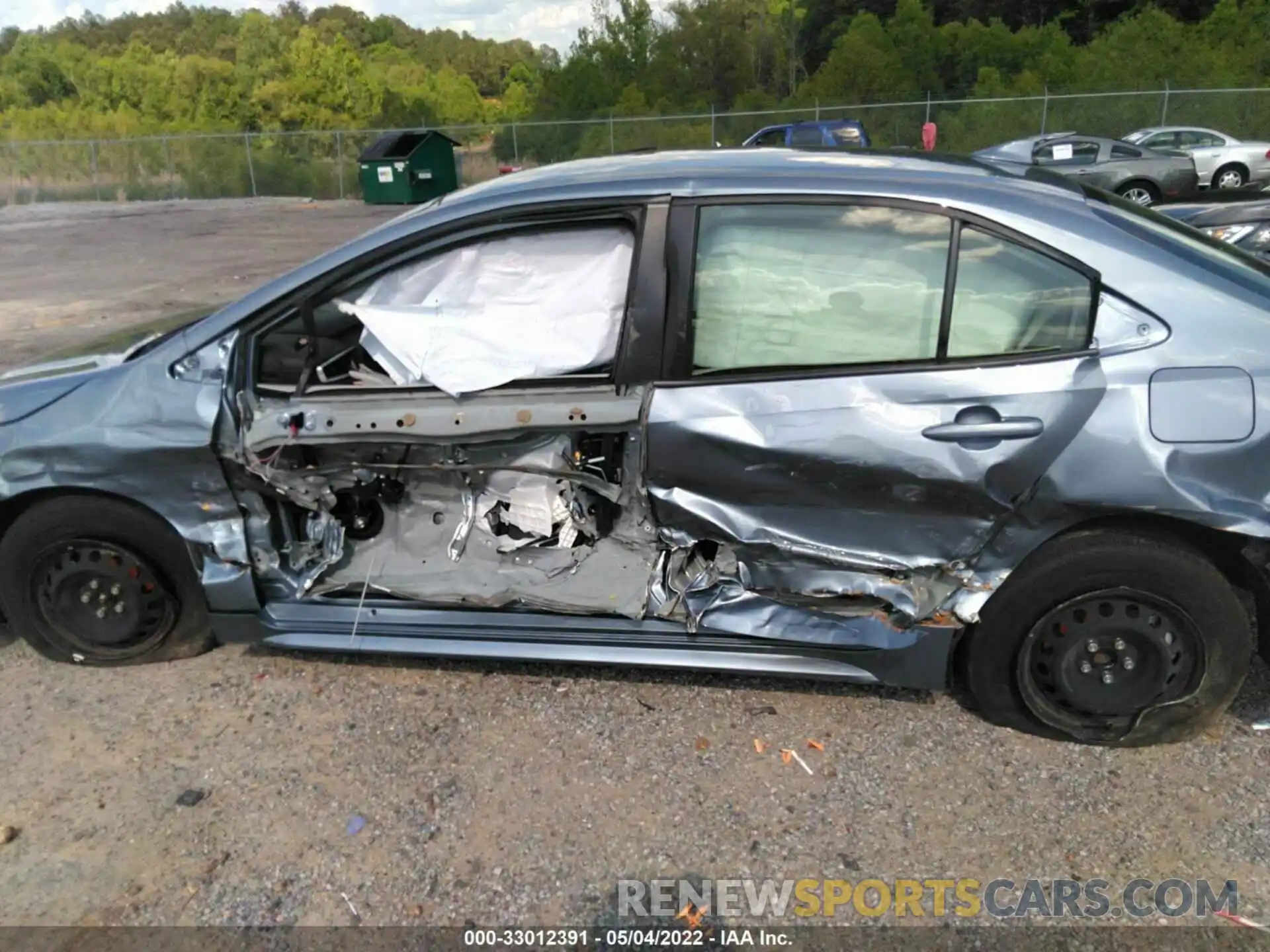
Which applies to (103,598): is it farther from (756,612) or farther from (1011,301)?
(1011,301)

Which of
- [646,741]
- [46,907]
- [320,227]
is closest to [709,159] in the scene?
[646,741]

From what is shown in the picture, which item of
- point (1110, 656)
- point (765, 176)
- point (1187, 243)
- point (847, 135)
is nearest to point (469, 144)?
point (847, 135)

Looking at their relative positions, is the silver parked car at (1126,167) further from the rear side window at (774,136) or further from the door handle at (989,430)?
the door handle at (989,430)

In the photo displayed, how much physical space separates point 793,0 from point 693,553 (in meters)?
A: 54.1

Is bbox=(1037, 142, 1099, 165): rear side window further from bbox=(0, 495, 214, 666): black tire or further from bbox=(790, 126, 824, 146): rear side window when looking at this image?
bbox=(0, 495, 214, 666): black tire

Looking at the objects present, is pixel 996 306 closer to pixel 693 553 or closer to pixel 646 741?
pixel 693 553

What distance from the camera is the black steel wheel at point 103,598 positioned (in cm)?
338

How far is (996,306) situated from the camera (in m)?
2.80

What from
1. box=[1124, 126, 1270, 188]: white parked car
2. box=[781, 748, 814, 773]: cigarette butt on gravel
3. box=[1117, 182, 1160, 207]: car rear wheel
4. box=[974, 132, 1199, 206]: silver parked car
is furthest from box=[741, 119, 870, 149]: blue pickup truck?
box=[781, 748, 814, 773]: cigarette butt on gravel

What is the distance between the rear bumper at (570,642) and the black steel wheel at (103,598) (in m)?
0.29

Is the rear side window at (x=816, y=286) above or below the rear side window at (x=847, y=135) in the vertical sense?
below

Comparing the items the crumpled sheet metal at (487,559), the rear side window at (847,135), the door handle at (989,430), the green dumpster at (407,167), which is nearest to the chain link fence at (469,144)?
the green dumpster at (407,167)

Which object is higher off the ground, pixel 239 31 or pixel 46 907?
pixel 239 31

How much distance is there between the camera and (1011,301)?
2.79m
